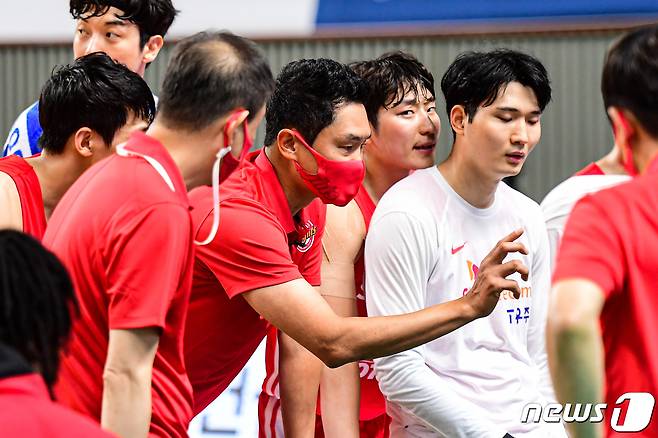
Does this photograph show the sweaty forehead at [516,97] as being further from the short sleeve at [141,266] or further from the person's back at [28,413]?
the person's back at [28,413]

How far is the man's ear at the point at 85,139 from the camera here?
3564 millimetres

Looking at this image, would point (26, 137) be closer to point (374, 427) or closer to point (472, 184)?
point (374, 427)

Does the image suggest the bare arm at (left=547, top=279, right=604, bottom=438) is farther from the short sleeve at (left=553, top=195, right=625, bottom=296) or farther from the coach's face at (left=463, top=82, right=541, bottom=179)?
the coach's face at (left=463, top=82, right=541, bottom=179)

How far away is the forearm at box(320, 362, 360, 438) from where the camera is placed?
3982 mm

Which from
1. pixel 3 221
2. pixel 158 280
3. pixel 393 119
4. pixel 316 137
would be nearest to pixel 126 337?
pixel 158 280

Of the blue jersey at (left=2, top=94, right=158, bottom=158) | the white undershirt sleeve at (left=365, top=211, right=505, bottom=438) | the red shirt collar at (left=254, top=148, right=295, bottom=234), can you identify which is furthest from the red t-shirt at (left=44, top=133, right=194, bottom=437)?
the blue jersey at (left=2, top=94, right=158, bottom=158)

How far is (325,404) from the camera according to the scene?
Answer: 159 inches

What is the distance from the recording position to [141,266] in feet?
8.59

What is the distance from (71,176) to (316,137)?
0.76 metres

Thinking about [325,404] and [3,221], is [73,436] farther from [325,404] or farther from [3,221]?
[325,404]

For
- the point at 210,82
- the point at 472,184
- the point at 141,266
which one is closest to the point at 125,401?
the point at 141,266

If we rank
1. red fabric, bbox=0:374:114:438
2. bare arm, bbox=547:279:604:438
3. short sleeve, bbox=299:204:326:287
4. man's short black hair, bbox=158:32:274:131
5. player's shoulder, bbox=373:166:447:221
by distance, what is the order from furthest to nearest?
short sleeve, bbox=299:204:326:287 < player's shoulder, bbox=373:166:447:221 < man's short black hair, bbox=158:32:274:131 < bare arm, bbox=547:279:604:438 < red fabric, bbox=0:374:114:438

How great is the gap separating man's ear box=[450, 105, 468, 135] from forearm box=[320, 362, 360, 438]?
87cm

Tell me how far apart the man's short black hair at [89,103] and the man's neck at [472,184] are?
1.01 meters
